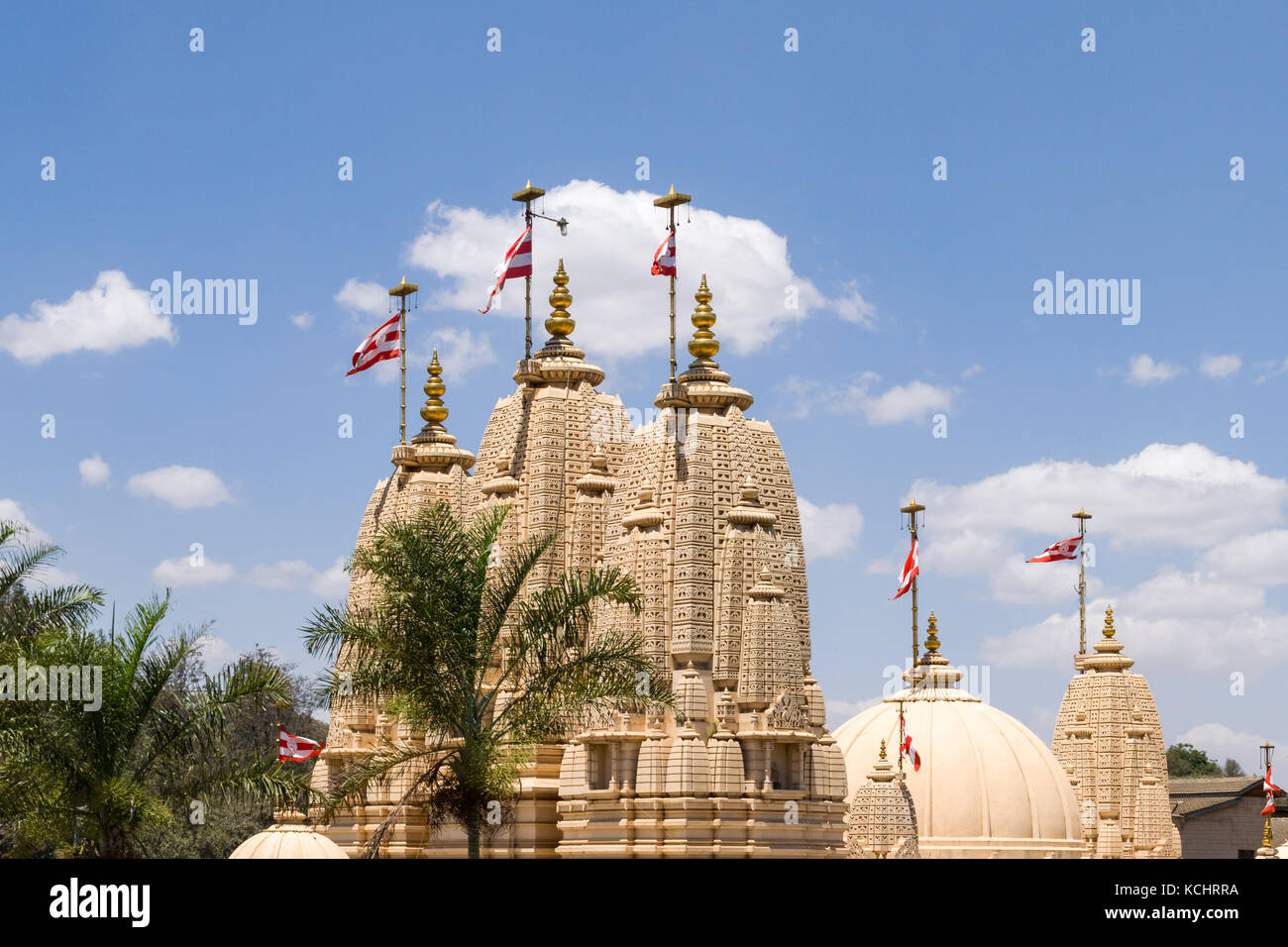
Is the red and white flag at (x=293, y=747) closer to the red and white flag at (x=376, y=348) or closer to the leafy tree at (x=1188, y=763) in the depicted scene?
the red and white flag at (x=376, y=348)

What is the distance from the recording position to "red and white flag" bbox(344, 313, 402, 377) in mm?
45031

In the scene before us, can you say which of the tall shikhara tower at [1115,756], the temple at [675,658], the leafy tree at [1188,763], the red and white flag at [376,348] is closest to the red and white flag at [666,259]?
the temple at [675,658]

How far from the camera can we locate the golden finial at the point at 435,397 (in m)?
47.8

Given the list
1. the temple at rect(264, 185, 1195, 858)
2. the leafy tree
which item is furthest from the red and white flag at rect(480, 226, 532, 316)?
the leafy tree

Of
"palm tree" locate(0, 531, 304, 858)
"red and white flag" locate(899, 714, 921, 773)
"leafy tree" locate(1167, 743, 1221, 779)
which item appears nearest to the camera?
"palm tree" locate(0, 531, 304, 858)

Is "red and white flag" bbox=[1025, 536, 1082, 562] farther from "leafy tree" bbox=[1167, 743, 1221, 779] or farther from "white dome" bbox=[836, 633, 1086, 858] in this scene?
"leafy tree" bbox=[1167, 743, 1221, 779]

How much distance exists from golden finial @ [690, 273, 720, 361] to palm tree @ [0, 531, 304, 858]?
15.4 metres

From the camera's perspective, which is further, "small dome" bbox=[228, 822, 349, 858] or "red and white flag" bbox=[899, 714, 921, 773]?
"red and white flag" bbox=[899, 714, 921, 773]

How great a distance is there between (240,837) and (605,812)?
56.8 ft

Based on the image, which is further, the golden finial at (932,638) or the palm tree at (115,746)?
the golden finial at (932,638)

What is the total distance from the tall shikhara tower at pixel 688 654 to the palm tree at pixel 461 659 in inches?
145

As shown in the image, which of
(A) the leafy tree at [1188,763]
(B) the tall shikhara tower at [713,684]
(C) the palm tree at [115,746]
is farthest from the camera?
(A) the leafy tree at [1188,763]
